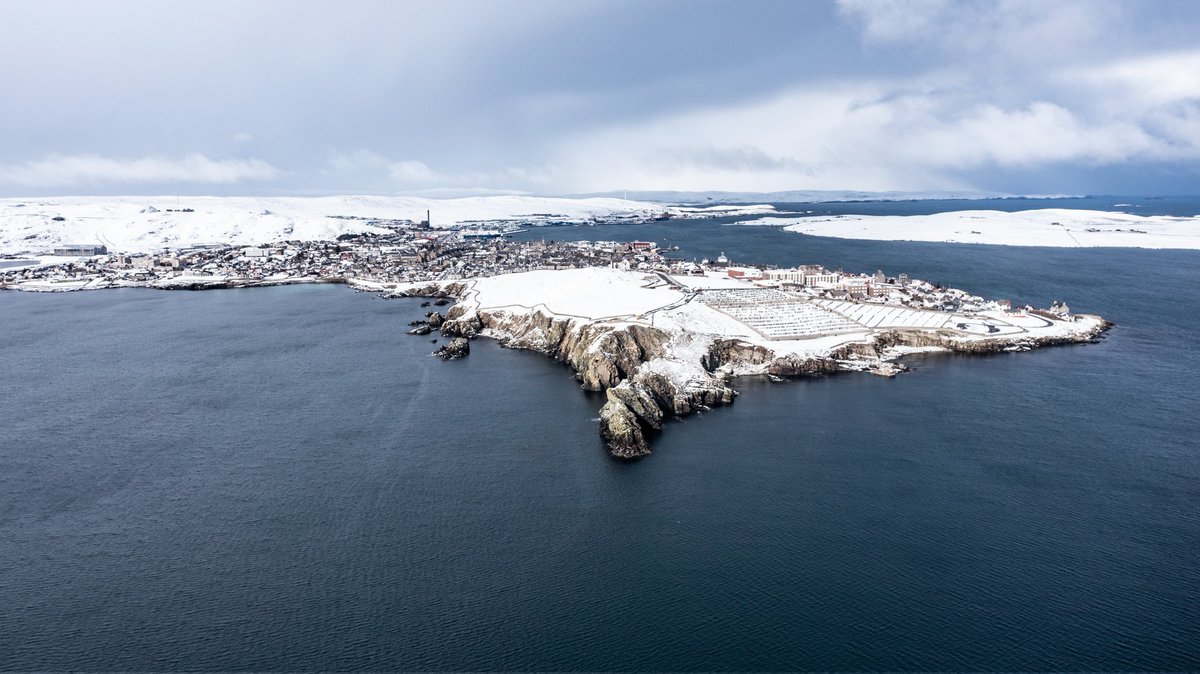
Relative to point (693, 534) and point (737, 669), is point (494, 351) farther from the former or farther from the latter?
point (737, 669)

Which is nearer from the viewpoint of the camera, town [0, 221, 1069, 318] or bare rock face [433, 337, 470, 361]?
bare rock face [433, 337, 470, 361]

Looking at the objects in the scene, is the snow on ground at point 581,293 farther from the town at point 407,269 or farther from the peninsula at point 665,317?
the town at point 407,269

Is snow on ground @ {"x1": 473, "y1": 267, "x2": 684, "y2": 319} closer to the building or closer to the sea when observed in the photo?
the sea

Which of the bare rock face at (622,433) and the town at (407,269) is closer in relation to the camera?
the bare rock face at (622,433)

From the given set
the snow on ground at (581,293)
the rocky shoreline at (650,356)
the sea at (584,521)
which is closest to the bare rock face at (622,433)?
the rocky shoreline at (650,356)

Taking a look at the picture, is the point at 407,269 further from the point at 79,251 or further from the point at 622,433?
the point at 622,433

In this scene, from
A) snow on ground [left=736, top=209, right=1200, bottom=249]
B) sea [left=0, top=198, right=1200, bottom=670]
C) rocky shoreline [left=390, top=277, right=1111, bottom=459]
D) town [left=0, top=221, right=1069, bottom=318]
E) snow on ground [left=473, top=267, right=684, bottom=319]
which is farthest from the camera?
snow on ground [left=736, top=209, right=1200, bottom=249]

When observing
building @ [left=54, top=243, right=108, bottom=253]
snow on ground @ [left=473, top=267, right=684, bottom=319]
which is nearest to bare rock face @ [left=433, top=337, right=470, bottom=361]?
snow on ground @ [left=473, top=267, right=684, bottom=319]

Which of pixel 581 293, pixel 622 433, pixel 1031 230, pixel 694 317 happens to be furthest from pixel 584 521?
pixel 1031 230
